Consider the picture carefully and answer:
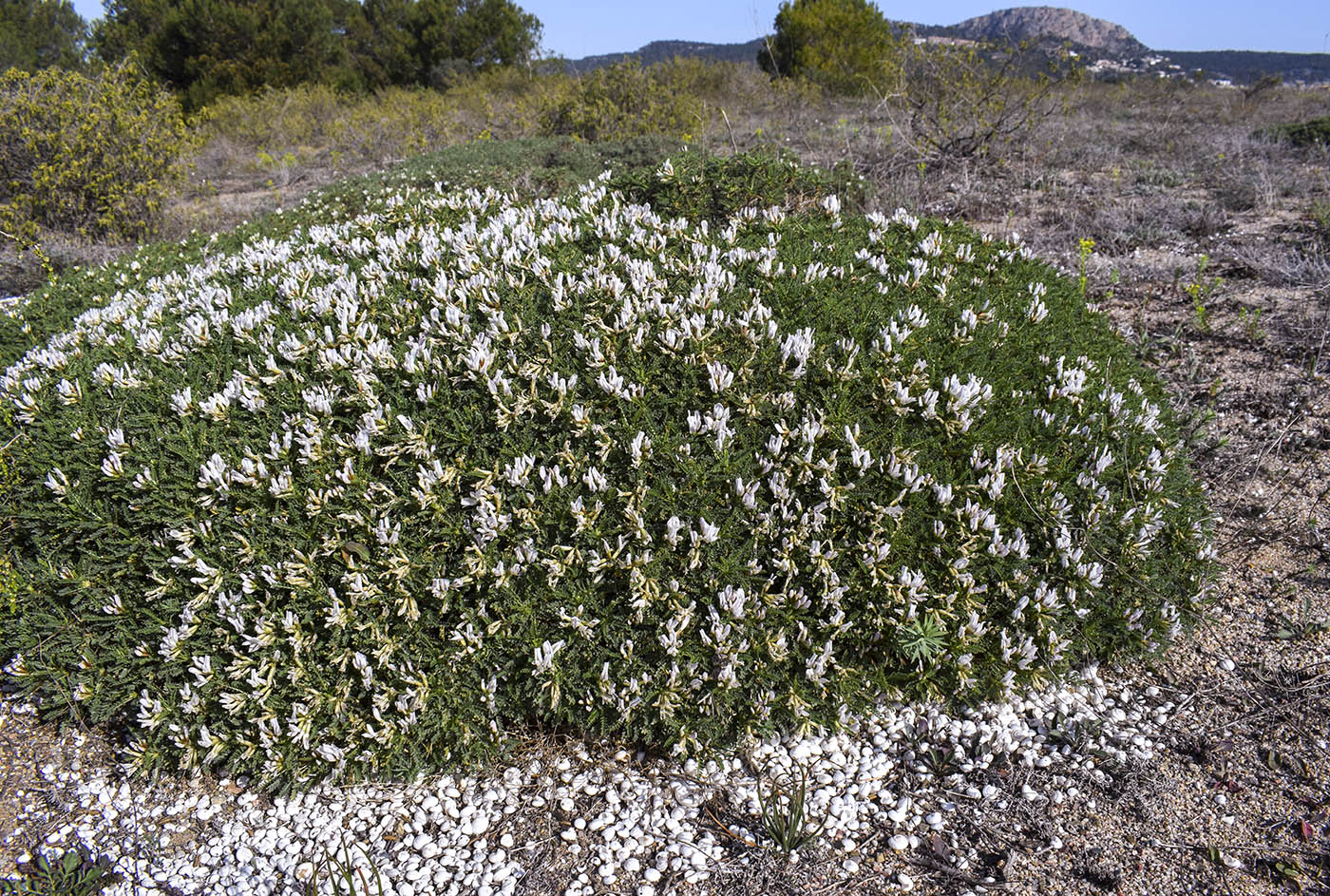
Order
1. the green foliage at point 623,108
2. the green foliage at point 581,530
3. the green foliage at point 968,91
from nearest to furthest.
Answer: the green foliage at point 581,530
the green foliage at point 968,91
the green foliage at point 623,108

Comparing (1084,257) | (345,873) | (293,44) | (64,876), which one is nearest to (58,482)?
(64,876)

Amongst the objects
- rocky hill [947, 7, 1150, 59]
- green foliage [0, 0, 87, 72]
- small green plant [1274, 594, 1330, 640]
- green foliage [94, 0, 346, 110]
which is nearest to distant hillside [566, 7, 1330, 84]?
rocky hill [947, 7, 1150, 59]

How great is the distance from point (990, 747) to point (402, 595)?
2140mm

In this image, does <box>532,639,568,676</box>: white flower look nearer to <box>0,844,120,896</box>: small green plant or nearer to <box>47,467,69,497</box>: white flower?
<box>0,844,120,896</box>: small green plant

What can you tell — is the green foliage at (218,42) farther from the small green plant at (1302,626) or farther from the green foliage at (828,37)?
the small green plant at (1302,626)

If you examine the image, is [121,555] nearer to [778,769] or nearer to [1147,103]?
[778,769]

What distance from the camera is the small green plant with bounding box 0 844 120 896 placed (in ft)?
7.53

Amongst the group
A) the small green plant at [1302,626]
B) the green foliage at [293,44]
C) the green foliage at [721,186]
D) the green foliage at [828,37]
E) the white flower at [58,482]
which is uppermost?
the green foliage at [293,44]

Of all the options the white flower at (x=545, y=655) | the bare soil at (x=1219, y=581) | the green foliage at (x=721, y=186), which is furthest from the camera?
the green foliage at (x=721, y=186)

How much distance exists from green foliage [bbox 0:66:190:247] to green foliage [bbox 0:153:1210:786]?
7412mm

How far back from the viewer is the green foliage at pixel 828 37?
21.2 metres

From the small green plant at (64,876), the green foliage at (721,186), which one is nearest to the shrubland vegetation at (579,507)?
the small green plant at (64,876)

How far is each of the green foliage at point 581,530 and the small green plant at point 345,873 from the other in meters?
0.28

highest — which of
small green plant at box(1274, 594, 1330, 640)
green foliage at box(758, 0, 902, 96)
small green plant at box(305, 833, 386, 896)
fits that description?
green foliage at box(758, 0, 902, 96)
